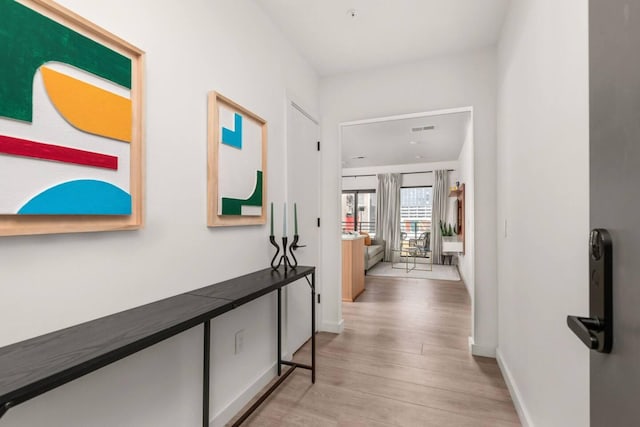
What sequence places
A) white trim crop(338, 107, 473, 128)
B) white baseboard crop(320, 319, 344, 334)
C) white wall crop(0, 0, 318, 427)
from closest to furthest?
1. white wall crop(0, 0, 318, 427)
2. white trim crop(338, 107, 473, 128)
3. white baseboard crop(320, 319, 344, 334)

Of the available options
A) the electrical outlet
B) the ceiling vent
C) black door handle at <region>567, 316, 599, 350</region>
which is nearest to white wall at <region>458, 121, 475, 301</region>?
the ceiling vent

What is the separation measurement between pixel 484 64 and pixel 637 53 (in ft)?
8.50

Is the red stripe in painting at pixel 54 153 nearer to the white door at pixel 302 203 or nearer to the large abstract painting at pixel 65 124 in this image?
the large abstract painting at pixel 65 124

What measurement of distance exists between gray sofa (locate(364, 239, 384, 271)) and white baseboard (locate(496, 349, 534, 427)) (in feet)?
13.1

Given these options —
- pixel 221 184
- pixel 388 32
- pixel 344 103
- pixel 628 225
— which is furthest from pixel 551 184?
pixel 344 103

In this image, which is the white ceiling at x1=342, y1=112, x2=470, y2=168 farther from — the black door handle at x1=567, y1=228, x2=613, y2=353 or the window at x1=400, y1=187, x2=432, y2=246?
the black door handle at x1=567, y1=228, x2=613, y2=353

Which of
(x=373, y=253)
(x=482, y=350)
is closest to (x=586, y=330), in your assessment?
(x=482, y=350)

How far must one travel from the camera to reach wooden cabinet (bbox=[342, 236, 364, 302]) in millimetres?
4254

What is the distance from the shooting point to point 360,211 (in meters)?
8.95

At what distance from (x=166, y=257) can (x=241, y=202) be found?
581mm

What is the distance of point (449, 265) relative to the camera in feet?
25.0

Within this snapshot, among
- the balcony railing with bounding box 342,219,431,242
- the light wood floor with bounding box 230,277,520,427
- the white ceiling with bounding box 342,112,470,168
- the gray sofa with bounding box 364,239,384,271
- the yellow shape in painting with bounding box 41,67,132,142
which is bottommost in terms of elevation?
the light wood floor with bounding box 230,277,520,427

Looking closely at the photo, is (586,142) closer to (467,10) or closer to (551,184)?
(551,184)

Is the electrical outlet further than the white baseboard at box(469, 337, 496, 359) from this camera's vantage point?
No
